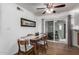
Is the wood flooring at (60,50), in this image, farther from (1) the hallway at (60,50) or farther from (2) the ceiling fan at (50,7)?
(2) the ceiling fan at (50,7)

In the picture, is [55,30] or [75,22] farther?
[55,30]

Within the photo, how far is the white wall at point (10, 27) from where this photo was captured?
2064 millimetres

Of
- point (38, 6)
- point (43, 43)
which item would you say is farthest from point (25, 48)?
point (38, 6)

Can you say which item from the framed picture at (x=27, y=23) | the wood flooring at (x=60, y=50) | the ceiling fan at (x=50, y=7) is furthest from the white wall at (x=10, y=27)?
the wood flooring at (x=60, y=50)

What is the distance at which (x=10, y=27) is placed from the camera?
2.10 metres

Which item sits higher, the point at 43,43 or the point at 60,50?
the point at 43,43

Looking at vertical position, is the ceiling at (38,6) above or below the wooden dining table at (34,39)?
above

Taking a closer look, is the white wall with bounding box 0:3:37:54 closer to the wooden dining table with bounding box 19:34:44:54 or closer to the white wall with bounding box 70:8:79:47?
the wooden dining table with bounding box 19:34:44:54

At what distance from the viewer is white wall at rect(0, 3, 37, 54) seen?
2.06 meters

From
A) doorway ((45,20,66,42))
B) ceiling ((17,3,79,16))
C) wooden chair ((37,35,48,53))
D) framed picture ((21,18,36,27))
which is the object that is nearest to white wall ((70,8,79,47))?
ceiling ((17,3,79,16))

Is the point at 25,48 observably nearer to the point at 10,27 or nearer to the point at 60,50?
the point at 10,27

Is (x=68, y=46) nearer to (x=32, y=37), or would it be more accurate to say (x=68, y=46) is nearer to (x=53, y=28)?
(x=53, y=28)

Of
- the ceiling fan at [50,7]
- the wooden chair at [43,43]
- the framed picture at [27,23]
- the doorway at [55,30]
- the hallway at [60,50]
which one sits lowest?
the hallway at [60,50]

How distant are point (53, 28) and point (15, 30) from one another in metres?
0.69
